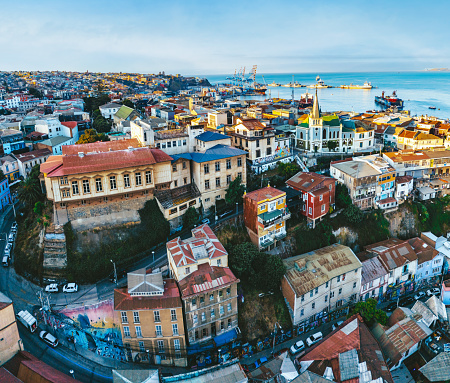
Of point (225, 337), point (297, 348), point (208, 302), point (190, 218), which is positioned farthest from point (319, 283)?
point (190, 218)

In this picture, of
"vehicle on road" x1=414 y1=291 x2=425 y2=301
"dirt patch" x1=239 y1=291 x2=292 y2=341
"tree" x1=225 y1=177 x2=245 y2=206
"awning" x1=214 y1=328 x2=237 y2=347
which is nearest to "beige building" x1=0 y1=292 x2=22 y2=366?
"awning" x1=214 y1=328 x2=237 y2=347

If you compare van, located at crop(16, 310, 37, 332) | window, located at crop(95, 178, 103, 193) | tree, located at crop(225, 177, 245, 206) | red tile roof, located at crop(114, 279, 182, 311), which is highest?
window, located at crop(95, 178, 103, 193)

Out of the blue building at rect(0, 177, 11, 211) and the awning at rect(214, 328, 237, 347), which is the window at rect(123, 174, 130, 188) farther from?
the blue building at rect(0, 177, 11, 211)

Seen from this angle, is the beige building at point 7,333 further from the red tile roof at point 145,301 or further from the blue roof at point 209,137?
the blue roof at point 209,137

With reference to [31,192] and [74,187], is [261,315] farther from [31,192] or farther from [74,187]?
[31,192]

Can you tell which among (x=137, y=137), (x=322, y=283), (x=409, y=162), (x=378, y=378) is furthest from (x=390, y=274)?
(x=137, y=137)

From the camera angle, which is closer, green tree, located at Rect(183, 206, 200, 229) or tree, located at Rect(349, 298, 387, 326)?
tree, located at Rect(349, 298, 387, 326)

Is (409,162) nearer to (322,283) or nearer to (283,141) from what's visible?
(283,141)
